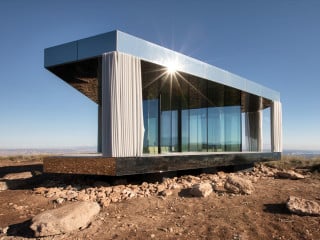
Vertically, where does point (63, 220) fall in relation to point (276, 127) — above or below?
below

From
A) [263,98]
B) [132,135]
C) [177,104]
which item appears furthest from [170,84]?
[263,98]

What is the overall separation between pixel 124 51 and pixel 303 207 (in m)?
6.39

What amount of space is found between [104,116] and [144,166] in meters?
1.98

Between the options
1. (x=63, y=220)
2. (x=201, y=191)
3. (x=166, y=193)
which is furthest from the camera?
(x=166, y=193)

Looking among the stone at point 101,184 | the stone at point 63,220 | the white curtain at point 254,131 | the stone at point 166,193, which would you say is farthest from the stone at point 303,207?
the white curtain at point 254,131

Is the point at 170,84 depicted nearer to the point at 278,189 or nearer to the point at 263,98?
the point at 278,189

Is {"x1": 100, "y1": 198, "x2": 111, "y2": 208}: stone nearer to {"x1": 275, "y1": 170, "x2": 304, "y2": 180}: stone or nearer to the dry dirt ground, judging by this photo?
the dry dirt ground

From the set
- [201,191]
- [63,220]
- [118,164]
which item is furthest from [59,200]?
[201,191]

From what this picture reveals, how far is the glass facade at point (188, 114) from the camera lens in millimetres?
13250

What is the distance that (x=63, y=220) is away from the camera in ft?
22.5

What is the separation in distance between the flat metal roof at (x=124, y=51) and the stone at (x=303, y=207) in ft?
19.8

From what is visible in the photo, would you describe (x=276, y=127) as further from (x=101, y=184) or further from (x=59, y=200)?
(x=59, y=200)

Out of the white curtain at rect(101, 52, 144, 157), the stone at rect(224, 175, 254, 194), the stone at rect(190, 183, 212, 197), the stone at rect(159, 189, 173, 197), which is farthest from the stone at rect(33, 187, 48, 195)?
the stone at rect(224, 175, 254, 194)

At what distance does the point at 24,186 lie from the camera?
37.4 ft
